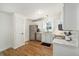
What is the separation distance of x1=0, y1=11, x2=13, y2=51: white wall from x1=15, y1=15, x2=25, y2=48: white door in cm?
12

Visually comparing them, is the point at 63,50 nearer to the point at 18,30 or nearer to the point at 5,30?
the point at 18,30

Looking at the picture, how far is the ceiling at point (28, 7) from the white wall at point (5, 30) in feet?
0.54

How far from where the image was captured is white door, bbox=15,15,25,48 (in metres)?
1.53

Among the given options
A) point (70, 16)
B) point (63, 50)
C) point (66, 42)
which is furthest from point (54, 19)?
point (63, 50)

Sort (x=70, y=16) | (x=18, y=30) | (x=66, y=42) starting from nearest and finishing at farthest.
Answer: (x=70, y=16) → (x=66, y=42) → (x=18, y=30)

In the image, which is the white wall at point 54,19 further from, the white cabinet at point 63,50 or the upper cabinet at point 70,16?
the white cabinet at point 63,50

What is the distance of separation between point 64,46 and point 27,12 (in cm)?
96

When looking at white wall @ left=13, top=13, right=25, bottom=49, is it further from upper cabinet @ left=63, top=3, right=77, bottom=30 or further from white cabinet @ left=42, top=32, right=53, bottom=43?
upper cabinet @ left=63, top=3, right=77, bottom=30

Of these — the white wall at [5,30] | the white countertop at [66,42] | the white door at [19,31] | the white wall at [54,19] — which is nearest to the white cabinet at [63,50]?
the white countertop at [66,42]

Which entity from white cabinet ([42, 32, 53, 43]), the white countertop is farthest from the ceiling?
the white countertop

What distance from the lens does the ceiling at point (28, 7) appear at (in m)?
1.30

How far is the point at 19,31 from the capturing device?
5.12ft

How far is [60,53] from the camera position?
4.49ft

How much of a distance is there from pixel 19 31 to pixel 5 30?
0.98ft
